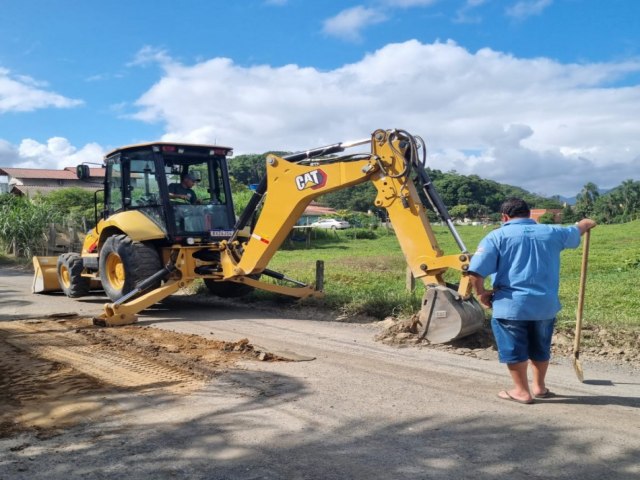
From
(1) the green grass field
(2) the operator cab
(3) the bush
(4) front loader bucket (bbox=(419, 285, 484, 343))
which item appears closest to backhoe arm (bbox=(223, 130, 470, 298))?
(4) front loader bucket (bbox=(419, 285, 484, 343))

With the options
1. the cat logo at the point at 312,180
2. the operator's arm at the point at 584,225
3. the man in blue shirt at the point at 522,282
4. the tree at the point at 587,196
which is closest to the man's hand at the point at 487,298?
the man in blue shirt at the point at 522,282

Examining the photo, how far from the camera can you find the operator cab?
10203 mm

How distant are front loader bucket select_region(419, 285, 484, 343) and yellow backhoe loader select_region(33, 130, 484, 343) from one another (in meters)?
0.01

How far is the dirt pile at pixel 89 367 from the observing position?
4965 millimetres

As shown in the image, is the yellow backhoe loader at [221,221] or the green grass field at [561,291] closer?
the yellow backhoe loader at [221,221]

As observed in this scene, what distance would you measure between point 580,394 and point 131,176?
8251 mm

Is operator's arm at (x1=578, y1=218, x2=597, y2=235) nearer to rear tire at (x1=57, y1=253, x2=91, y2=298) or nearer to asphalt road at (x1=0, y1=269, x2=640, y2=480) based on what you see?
asphalt road at (x1=0, y1=269, x2=640, y2=480)

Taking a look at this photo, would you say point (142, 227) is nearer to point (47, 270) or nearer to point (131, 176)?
point (131, 176)

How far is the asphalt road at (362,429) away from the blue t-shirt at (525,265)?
0.82 m

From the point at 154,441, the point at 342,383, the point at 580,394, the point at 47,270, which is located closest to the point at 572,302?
the point at 580,394

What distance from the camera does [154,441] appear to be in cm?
423

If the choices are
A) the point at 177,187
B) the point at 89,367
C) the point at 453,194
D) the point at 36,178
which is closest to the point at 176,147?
the point at 177,187

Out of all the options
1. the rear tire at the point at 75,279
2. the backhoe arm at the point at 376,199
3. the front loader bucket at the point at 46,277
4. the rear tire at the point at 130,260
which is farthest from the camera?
the front loader bucket at the point at 46,277

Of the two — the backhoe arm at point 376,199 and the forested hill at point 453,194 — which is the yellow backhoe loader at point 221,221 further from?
the forested hill at point 453,194
